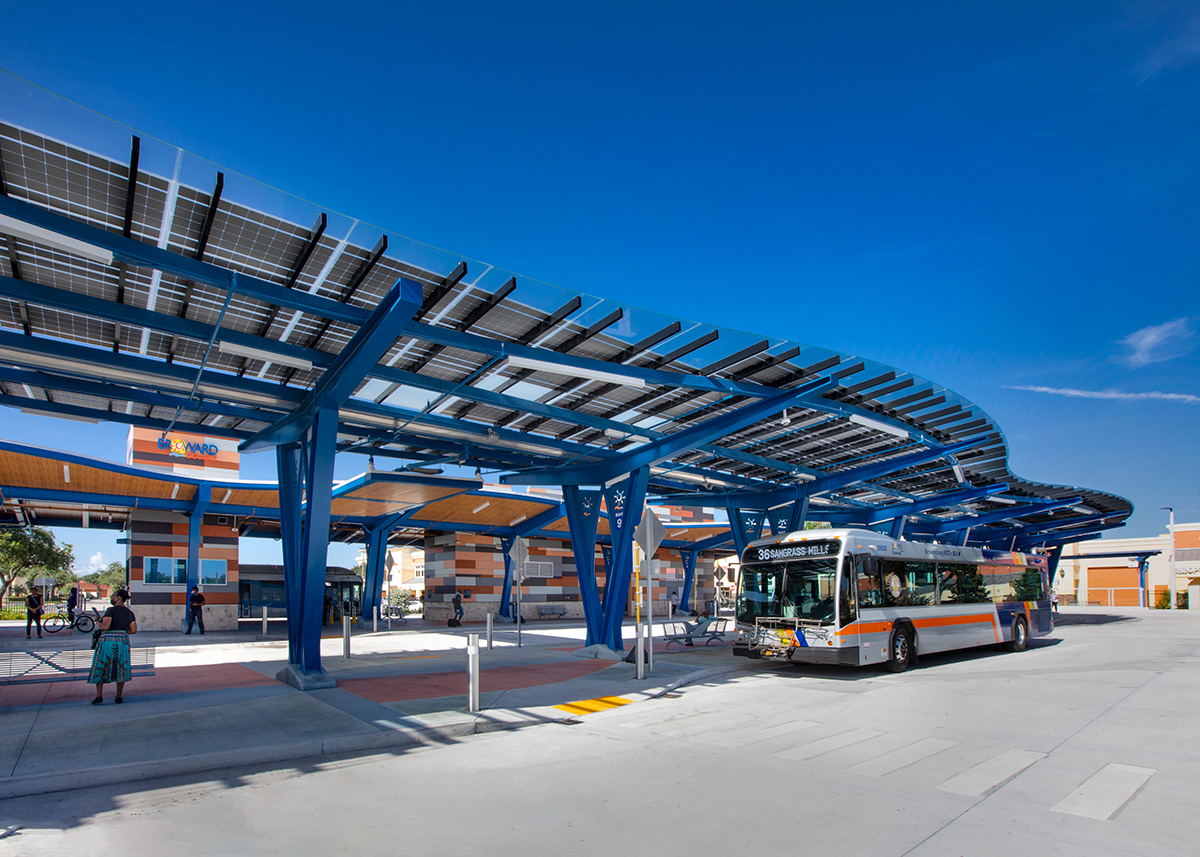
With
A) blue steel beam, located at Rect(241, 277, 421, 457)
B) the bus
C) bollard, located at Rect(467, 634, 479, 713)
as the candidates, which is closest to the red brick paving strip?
bollard, located at Rect(467, 634, 479, 713)

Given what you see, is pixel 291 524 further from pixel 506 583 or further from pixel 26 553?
pixel 26 553

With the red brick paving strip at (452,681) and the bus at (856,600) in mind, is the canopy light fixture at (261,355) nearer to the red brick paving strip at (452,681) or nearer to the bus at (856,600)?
the red brick paving strip at (452,681)

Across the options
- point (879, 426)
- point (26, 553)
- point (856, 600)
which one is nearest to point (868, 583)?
point (856, 600)

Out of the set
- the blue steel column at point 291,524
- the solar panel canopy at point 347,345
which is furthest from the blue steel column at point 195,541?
the blue steel column at point 291,524

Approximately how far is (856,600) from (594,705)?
6766mm

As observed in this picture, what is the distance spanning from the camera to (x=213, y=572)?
32906mm

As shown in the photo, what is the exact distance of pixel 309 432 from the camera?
13992mm

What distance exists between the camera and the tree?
4525 cm

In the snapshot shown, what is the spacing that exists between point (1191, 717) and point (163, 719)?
14371mm

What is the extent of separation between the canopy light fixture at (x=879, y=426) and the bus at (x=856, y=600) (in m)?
2.89

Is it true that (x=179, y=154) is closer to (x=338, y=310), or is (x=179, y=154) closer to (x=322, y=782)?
(x=338, y=310)

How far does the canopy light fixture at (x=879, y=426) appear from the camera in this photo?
17492 millimetres

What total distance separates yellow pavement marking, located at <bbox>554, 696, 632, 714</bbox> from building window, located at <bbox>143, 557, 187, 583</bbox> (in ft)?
88.6

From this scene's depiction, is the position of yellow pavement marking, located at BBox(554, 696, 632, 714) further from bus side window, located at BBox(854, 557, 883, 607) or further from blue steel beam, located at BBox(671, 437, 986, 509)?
blue steel beam, located at BBox(671, 437, 986, 509)
